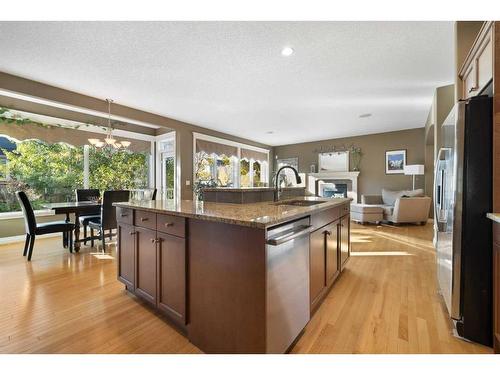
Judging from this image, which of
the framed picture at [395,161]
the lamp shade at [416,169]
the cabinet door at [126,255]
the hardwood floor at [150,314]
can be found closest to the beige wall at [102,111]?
the hardwood floor at [150,314]

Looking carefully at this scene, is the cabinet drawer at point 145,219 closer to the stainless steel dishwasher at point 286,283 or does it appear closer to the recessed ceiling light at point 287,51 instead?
the stainless steel dishwasher at point 286,283

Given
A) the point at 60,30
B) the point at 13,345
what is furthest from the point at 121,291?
the point at 60,30

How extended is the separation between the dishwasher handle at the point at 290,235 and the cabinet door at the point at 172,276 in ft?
2.11

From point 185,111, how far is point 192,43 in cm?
252

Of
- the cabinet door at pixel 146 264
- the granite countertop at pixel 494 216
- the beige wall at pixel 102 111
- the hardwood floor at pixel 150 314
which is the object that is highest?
the beige wall at pixel 102 111

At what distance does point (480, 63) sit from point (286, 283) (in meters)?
2.09

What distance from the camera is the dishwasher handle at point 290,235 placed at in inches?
47.4

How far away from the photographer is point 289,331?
4.66 ft

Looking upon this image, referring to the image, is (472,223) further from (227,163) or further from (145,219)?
(227,163)

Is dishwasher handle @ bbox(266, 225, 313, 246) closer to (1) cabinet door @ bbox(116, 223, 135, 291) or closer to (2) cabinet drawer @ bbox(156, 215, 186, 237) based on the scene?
(2) cabinet drawer @ bbox(156, 215, 186, 237)

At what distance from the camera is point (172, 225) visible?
164 centimetres

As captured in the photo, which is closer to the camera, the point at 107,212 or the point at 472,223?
the point at 472,223

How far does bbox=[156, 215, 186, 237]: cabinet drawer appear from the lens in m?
1.57

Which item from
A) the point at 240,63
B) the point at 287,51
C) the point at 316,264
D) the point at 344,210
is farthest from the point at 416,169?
the point at 316,264
